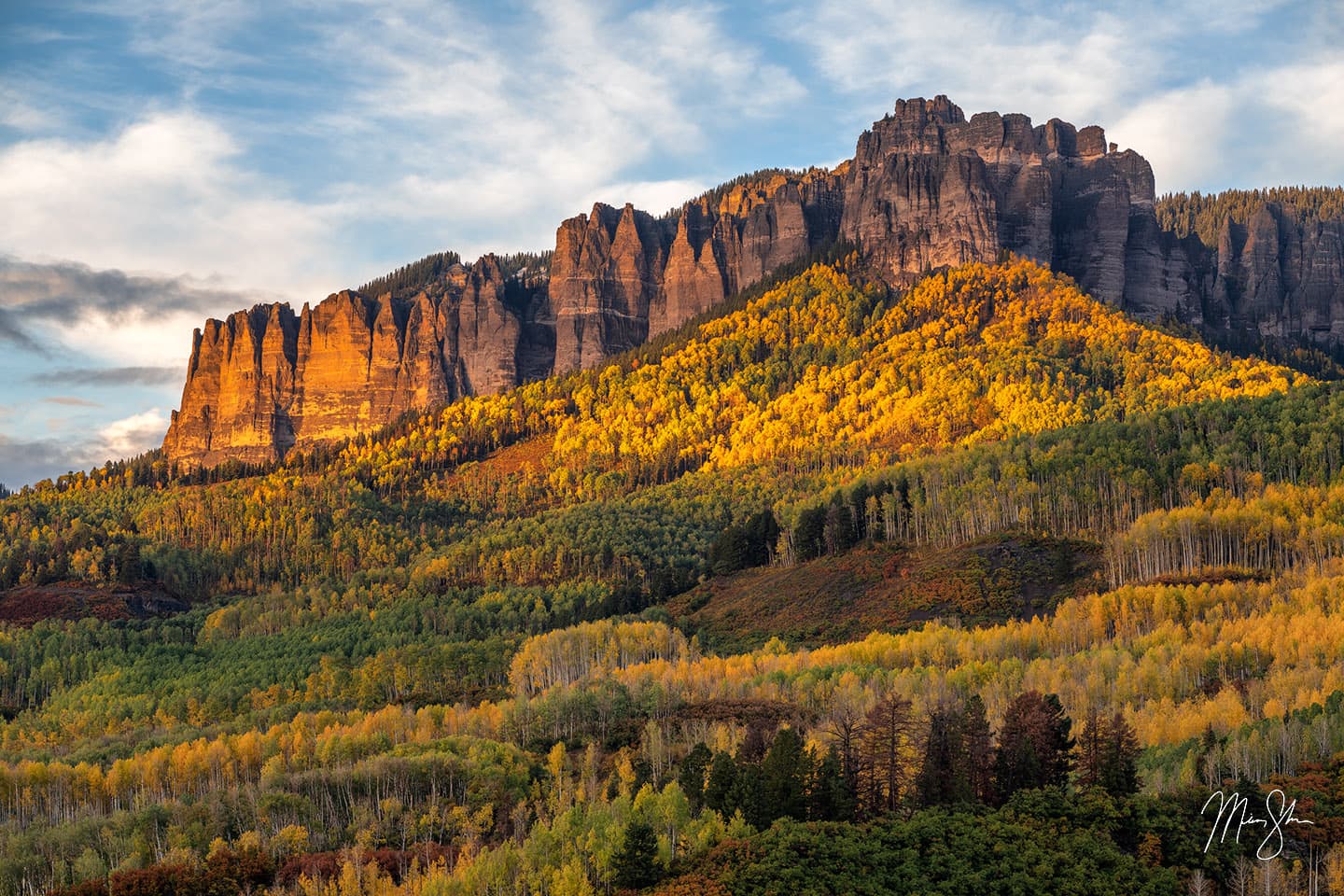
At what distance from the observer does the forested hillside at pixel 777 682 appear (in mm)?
64125

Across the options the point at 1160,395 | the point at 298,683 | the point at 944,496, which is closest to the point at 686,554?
the point at 944,496

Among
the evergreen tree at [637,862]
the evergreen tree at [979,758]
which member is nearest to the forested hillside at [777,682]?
the evergreen tree at [637,862]

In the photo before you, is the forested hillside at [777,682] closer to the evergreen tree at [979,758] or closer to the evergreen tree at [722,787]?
the evergreen tree at [722,787]

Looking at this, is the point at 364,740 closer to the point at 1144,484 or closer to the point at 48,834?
the point at 48,834

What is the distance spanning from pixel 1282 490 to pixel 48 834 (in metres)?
120

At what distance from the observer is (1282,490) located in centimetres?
12800

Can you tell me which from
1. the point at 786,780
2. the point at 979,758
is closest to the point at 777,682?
the point at 979,758

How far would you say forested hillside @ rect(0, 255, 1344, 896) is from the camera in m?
64.1
